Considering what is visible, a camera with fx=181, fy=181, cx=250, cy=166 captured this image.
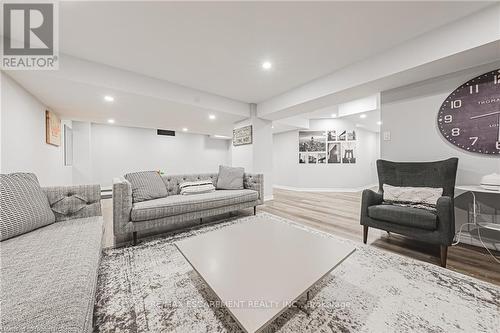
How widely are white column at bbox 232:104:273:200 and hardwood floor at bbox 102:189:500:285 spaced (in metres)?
1.03

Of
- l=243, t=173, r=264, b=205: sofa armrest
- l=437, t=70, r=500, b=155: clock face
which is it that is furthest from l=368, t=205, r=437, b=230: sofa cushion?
l=243, t=173, r=264, b=205: sofa armrest

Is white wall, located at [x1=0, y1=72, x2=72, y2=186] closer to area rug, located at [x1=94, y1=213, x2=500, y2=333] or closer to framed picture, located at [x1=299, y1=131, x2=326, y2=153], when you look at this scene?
area rug, located at [x1=94, y1=213, x2=500, y2=333]

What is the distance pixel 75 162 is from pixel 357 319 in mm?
7070

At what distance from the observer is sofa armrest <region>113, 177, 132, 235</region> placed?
2.02 m

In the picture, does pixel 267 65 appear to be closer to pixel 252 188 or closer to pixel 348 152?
pixel 252 188

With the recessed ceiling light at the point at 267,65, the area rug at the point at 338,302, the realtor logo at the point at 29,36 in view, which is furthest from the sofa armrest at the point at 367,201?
the realtor logo at the point at 29,36

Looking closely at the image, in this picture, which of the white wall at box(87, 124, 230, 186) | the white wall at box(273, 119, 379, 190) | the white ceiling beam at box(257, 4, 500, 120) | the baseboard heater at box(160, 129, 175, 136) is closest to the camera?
the white ceiling beam at box(257, 4, 500, 120)

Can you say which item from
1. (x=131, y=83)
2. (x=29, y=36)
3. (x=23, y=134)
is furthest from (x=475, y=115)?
(x=23, y=134)

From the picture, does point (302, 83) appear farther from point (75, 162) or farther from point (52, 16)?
point (75, 162)

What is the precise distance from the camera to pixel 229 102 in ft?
13.4

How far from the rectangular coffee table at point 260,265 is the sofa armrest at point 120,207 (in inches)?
42.6

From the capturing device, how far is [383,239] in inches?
89.9

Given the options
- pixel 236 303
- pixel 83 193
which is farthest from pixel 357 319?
pixel 83 193

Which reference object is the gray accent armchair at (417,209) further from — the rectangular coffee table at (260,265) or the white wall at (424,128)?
the rectangular coffee table at (260,265)
